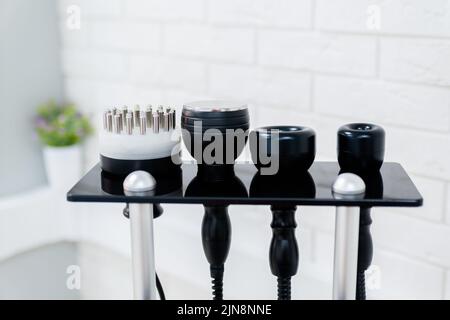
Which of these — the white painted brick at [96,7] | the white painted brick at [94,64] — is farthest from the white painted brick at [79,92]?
the white painted brick at [96,7]

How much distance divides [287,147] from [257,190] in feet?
0.20

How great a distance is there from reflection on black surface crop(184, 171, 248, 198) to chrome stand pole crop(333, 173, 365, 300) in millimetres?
107

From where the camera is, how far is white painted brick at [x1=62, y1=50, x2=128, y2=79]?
133cm

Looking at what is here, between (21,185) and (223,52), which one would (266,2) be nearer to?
(223,52)

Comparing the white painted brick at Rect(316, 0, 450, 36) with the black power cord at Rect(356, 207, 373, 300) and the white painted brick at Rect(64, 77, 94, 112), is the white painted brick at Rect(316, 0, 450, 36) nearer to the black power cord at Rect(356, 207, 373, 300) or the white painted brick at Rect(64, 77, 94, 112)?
the black power cord at Rect(356, 207, 373, 300)

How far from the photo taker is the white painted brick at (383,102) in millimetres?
872

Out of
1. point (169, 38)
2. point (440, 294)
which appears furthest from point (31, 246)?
point (440, 294)

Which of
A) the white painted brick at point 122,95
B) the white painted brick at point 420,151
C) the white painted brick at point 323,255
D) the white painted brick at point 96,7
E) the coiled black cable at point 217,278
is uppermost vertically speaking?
the white painted brick at point 96,7

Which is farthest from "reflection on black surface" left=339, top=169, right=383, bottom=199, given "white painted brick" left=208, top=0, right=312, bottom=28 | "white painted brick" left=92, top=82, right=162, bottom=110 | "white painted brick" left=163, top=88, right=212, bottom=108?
"white painted brick" left=92, top=82, right=162, bottom=110

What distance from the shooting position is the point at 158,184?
0.71m

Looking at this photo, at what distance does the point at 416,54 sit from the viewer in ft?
2.89

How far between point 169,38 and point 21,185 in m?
0.53

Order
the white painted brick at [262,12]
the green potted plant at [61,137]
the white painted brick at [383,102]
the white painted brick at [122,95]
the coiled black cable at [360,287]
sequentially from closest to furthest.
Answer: the coiled black cable at [360,287] < the white painted brick at [383,102] < the white painted brick at [262,12] < the white painted brick at [122,95] < the green potted plant at [61,137]

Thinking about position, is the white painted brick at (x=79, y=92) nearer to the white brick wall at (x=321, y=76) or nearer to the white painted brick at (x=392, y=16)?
the white brick wall at (x=321, y=76)
